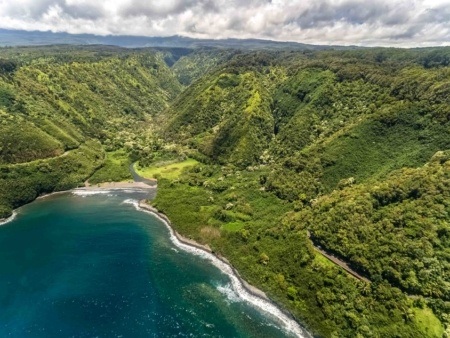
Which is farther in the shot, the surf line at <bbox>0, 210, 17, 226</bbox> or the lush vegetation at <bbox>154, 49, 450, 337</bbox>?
the surf line at <bbox>0, 210, 17, 226</bbox>

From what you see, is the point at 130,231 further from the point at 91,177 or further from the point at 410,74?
the point at 410,74

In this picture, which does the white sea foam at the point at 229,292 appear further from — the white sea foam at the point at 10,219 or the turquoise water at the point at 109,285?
the white sea foam at the point at 10,219

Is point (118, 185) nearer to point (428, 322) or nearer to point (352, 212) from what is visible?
point (352, 212)

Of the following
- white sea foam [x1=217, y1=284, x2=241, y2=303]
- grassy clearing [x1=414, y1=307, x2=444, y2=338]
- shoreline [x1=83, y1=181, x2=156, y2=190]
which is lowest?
shoreline [x1=83, y1=181, x2=156, y2=190]

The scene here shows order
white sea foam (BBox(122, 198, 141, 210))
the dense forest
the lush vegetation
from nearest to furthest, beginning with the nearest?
the lush vegetation, the dense forest, white sea foam (BBox(122, 198, 141, 210))

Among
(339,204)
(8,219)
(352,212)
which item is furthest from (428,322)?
(8,219)

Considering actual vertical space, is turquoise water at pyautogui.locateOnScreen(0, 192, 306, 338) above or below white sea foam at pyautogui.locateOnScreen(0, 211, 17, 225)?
above

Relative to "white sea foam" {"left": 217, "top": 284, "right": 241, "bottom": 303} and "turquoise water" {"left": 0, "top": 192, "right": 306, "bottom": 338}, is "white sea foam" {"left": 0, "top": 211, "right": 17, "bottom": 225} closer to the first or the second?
"turquoise water" {"left": 0, "top": 192, "right": 306, "bottom": 338}

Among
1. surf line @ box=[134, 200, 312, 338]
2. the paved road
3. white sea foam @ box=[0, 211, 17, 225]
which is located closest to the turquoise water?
surf line @ box=[134, 200, 312, 338]
